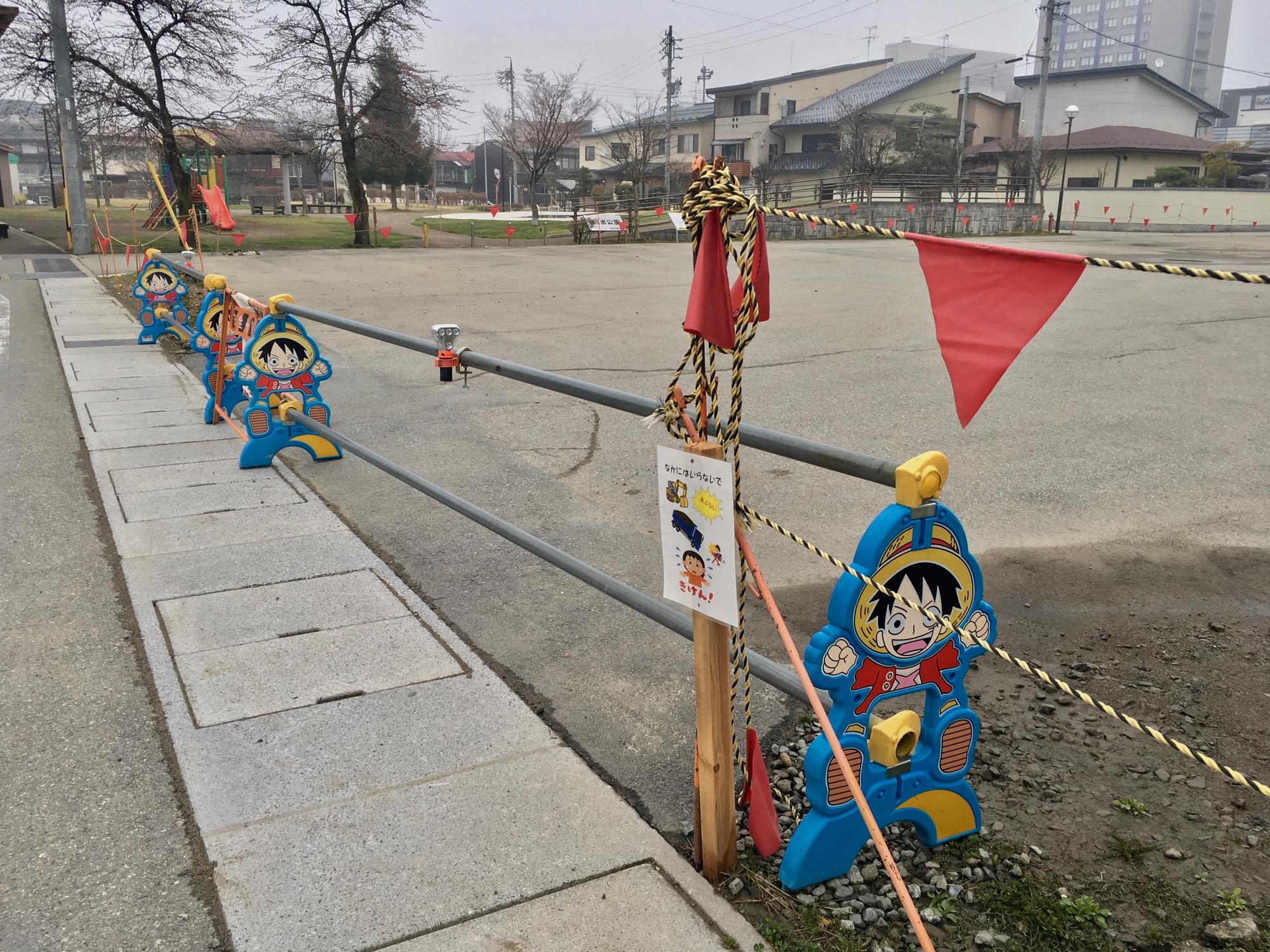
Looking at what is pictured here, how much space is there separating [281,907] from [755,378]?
7.72m

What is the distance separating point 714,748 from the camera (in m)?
2.38

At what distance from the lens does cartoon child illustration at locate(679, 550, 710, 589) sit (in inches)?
91.0

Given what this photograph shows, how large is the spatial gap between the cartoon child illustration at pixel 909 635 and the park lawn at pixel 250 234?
23.3 m

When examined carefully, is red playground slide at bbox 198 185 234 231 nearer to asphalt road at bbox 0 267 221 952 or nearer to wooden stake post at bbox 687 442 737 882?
asphalt road at bbox 0 267 221 952

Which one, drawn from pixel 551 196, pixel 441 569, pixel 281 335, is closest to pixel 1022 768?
pixel 441 569

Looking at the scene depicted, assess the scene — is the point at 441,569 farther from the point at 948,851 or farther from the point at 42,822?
the point at 948,851

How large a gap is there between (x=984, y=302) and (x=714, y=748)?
3.95ft

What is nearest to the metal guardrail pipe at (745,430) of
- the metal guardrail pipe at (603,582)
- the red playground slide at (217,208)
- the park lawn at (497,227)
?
the metal guardrail pipe at (603,582)

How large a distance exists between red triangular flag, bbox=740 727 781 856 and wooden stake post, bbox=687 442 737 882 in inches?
3.1

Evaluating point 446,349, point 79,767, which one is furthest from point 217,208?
point 79,767

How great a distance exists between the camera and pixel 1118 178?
57125mm

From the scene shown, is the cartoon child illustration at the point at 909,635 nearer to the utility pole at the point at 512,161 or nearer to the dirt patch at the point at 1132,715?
the dirt patch at the point at 1132,715

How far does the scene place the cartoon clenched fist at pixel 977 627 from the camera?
235cm

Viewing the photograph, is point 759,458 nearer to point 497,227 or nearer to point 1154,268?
point 1154,268
